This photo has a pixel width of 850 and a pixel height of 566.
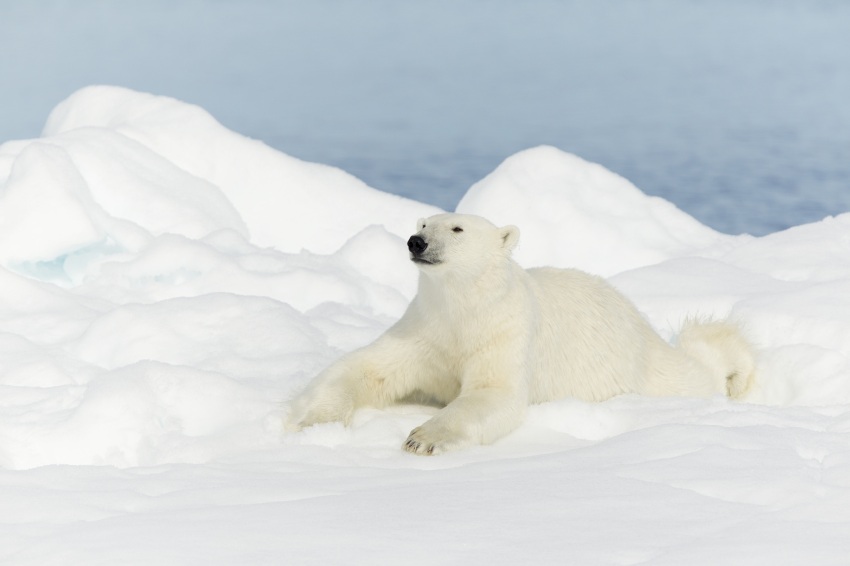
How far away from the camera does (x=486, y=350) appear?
4.24m

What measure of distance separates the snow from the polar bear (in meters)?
0.12

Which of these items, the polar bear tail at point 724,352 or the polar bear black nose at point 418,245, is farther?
the polar bear tail at point 724,352

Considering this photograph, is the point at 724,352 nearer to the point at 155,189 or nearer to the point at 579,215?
the point at 579,215

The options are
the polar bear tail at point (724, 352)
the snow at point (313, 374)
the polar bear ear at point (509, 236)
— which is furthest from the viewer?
the polar bear tail at point (724, 352)

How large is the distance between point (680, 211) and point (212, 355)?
479 cm

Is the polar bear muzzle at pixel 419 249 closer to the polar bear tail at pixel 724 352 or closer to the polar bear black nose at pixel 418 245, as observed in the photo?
the polar bear black nose at pixel 418 245

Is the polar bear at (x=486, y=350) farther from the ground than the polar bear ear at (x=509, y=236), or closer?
closer

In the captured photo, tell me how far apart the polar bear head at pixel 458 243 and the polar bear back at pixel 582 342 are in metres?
0.33

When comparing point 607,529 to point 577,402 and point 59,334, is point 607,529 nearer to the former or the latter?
point 577,402

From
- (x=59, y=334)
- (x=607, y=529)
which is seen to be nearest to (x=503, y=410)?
(x=607, y=529)

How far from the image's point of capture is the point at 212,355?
5.00m

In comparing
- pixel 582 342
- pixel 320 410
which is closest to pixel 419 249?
pixel 320 410

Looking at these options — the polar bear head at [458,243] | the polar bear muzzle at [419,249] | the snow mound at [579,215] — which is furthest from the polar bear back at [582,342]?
the snow mound at [579,215]

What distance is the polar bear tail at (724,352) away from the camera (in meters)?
5.20
